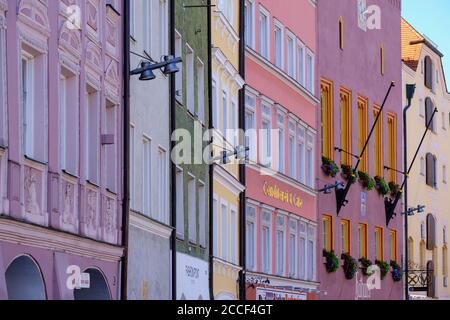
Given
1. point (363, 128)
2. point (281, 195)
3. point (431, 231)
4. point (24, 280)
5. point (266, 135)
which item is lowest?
point (24, 280)

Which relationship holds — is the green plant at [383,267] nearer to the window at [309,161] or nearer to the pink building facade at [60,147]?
the window at [309,161]

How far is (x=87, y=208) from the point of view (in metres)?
22.0

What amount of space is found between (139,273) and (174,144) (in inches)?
186

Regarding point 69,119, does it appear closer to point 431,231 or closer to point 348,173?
point 348,173

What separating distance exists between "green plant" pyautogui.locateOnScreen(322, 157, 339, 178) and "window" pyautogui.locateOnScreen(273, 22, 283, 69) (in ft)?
21.3

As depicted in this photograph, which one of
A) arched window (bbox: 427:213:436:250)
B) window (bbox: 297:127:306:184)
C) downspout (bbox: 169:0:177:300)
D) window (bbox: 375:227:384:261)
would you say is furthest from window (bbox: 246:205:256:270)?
arched window (bbox: 427:213:436:250)

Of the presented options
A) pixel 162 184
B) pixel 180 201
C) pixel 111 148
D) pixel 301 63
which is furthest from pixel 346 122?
pixel 111 148

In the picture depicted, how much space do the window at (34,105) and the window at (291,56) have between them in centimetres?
2635

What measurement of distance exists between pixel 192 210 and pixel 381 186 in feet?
85.9

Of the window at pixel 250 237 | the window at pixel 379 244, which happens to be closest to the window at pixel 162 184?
the window at pixel 250 237

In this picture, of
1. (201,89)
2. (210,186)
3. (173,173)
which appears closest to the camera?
(173,173)

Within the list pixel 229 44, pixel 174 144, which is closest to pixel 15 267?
pixel 174 144

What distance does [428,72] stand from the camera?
6794cm
